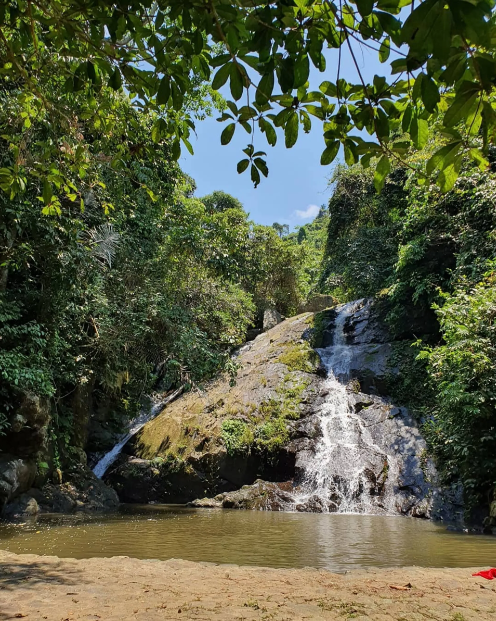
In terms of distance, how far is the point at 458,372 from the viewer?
28.0 ft

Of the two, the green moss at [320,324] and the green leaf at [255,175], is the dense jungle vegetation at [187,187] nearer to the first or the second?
the green leaf at [255,175]

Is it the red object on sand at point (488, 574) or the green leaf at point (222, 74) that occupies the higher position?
the green leaf at point (222, 74)

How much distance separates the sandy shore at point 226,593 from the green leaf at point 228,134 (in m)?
2.73

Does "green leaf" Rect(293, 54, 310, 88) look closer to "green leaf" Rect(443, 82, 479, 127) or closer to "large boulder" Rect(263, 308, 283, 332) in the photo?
"green leaf" Rect(443, 82, 479, 127)

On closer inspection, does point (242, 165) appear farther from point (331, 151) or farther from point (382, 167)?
point (382, 167)

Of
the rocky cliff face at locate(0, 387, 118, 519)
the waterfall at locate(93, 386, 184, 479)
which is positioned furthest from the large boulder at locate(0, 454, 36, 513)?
the waterfall at locate(93, 386, 184, 479)

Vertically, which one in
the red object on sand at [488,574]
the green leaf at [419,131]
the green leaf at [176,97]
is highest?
the green leaf at [176,97]

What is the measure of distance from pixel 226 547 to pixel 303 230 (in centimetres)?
4402

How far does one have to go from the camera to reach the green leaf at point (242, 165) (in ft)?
7.05

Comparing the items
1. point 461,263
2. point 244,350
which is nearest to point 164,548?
point 461,263

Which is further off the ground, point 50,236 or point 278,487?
point 50,236

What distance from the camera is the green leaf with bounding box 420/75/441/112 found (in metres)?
1.45

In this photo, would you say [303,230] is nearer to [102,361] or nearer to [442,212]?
[442,212]

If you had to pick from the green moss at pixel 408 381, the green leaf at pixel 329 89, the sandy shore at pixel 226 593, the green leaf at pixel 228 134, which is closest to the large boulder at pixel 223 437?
the green moss at pixel 408 381
